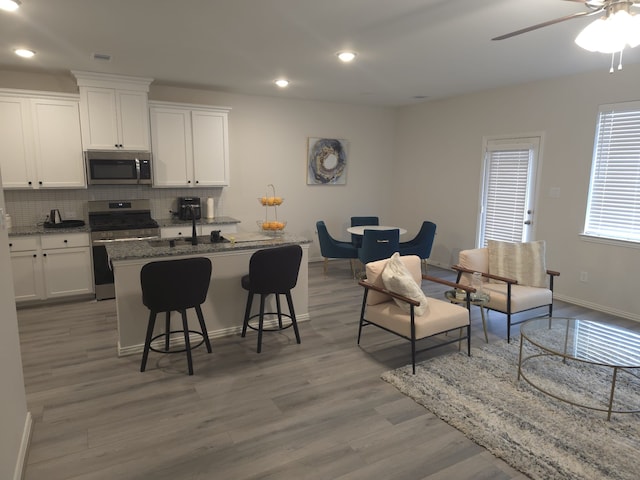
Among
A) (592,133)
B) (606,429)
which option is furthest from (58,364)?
(592,133)

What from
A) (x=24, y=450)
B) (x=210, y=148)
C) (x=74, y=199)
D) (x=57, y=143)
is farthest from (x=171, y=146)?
(x=24, y=450)

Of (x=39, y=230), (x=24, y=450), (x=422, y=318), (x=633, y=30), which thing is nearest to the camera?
(x=633, y=30)

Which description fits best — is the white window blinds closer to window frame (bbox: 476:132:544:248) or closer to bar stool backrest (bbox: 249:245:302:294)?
window frame (bbox: 476:132:544:248)

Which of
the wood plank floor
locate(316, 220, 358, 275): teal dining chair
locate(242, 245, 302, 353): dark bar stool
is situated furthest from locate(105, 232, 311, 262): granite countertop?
locate(316, 220, 358, 275): teal dining chair

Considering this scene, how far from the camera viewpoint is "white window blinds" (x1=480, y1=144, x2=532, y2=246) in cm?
547

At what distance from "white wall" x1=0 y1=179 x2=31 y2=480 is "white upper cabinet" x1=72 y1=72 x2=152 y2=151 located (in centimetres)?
293

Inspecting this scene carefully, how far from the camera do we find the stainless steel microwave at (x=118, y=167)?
→ 16.1ft

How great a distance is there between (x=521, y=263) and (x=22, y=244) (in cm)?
533

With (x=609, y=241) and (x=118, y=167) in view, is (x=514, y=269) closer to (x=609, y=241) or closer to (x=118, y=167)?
(x=609, y=241)

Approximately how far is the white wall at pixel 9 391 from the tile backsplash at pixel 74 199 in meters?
3.22

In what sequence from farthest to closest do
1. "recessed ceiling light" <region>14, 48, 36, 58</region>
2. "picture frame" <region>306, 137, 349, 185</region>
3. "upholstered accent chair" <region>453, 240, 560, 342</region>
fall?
"picture frame" <region>306, 137, 349, 185</region> < "upholstered accent chair" <region>453, 240, 560, 342</region> < "recessed ceiling light" <region>14, 48, 36, 58</region>

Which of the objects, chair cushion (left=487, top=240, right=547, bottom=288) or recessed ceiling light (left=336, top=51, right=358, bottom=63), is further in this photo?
chair cushion (left=487, top=240, right=547, bottom=288)

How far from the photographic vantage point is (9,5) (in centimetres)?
279

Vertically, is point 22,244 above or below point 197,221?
below
